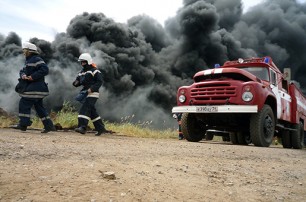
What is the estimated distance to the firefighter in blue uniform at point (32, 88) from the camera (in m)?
6.09

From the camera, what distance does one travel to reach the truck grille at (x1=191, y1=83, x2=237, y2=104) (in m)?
6.46

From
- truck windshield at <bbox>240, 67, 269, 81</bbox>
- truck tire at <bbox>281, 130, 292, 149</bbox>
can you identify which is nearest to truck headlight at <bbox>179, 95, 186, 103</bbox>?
truck windshield at <bbox>240, 67, 269, 81</bbox>

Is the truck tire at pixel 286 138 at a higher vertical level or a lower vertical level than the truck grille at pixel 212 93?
lower

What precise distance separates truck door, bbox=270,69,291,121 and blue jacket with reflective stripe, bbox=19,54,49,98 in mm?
4728

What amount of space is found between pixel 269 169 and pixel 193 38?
28164mm

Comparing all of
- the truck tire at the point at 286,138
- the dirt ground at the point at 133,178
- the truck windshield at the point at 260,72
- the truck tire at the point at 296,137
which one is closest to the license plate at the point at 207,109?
the truck windshield at the point at 260,72

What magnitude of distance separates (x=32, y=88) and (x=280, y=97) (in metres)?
5.35

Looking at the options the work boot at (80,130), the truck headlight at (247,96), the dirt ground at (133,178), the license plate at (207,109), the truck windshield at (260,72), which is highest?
the truck windshield at (260,72)

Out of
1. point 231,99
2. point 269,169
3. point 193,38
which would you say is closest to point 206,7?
point 193,38

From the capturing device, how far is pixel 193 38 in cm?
3092

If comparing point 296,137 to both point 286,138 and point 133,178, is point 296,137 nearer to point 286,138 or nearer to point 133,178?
point 286,138

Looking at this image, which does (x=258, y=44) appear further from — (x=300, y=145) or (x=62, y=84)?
(x=300, y=145)

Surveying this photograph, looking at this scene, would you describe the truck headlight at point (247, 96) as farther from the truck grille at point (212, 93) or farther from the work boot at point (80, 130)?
A: the work boot at point (80, 130)

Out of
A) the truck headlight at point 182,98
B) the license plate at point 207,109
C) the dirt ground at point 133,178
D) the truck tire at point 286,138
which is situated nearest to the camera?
the dirt ground at point 133,178
